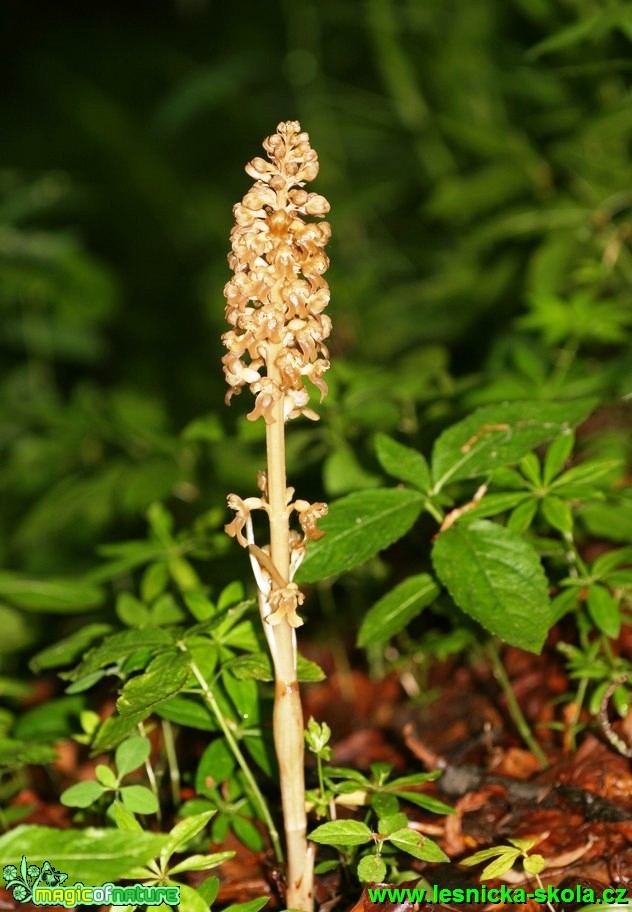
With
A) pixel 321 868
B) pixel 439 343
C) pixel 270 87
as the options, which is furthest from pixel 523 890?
pixel 270 87

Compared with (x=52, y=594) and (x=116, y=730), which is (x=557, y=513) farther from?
(x=52, y=594)

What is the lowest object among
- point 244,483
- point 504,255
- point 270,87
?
point 244,483

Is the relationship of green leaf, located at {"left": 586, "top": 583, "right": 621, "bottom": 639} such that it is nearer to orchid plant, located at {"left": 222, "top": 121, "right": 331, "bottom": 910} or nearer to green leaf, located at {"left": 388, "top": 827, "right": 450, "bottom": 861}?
green leaf, located at {"left": 388, "top": 827, "right": 450, "bottom": 861}

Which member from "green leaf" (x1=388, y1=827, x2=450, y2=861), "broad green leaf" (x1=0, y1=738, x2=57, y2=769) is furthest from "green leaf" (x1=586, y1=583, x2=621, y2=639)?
"broad green leaf" (x1=0, y1=738, x2=57, y2=769)

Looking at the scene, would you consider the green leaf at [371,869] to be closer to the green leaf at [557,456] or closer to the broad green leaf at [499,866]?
the broad green leaf at [499,866]

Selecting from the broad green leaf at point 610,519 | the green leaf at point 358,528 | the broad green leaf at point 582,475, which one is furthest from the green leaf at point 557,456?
the green leaf at point 358,528

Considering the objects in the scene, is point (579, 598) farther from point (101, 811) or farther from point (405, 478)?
point (101, 811)
